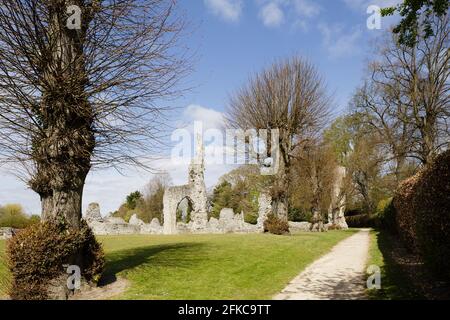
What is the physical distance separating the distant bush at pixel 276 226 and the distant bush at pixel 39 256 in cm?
1660

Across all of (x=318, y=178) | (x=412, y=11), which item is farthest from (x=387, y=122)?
(x=412, y=11)

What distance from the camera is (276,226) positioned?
78.0 ft

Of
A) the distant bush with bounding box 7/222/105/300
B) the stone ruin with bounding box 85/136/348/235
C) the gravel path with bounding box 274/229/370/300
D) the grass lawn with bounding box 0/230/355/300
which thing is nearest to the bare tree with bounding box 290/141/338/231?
the stone ruin with bounding box 85/136/348/235

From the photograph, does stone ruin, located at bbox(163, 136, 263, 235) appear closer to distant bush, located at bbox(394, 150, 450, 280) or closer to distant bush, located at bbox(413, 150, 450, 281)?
distant bush, located at bbox(394, 150, 450, 280)

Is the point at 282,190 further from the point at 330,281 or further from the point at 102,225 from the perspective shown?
the point at 102,225

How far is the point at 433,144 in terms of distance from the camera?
26.8 meters

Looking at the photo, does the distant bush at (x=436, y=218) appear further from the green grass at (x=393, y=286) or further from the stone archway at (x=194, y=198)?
the stone archway at (x=194, y=198)

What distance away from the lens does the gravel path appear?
7.57 m

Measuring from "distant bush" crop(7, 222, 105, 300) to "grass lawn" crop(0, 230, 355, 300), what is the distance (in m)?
1.52

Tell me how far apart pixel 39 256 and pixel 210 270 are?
14.5 ft

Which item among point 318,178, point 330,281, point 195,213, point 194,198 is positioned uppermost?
point 318,178
